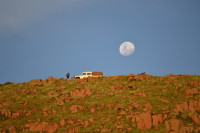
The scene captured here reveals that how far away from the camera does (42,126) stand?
1380cm

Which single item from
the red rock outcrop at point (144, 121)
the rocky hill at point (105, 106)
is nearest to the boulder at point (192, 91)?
the rocky hill at point (105, 106)

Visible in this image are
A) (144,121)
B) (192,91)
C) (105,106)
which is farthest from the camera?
(192,91)

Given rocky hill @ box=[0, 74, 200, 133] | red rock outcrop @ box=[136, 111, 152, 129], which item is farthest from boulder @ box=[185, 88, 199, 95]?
red rock outcrop @ box=[136, 111, 152, 129]

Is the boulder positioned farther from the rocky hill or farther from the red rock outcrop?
the red rock outcrop

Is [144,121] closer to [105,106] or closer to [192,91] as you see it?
[105,106]

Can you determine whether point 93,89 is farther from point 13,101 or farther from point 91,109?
point 13,101

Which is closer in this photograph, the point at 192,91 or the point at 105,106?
the point at 105,106

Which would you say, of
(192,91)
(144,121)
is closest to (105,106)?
(144,121)

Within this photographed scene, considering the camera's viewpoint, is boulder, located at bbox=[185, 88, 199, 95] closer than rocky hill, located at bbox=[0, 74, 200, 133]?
No

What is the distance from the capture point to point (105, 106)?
57.6ft

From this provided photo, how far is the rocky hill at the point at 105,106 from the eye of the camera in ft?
42.5

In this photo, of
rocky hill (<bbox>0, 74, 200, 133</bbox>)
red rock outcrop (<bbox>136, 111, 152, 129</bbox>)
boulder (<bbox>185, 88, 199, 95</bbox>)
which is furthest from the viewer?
boulder (<bbox>185, 88, 199, 95</bbox>)

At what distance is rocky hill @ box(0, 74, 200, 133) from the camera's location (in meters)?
12.9

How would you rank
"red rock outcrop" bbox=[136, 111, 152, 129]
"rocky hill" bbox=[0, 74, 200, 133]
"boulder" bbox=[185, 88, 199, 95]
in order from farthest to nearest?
"boulder" bbox=[185, 88, 199, 95], "rocky hill" bbox=[0, 74, 200, 133], "red rock outcrop" bbox=[136, 111, 152, 129]
